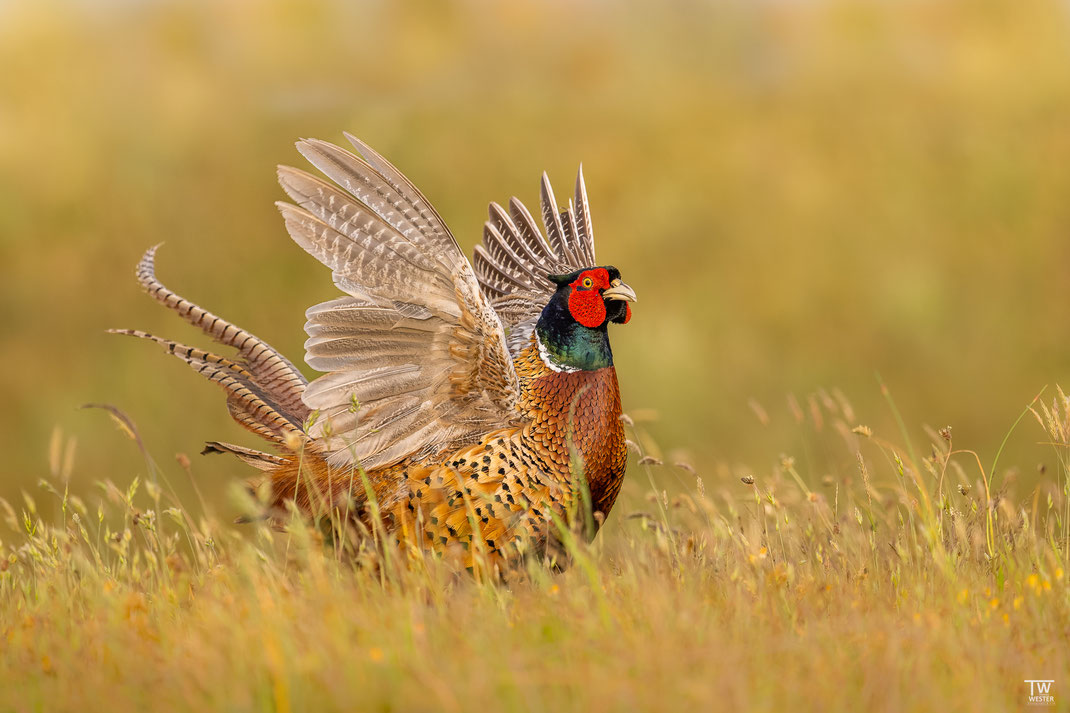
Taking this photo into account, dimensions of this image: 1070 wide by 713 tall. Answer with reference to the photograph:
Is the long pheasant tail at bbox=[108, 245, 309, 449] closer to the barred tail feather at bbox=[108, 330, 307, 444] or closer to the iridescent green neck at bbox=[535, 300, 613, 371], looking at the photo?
the barred tail feather at bbox=[108, 330, 307, 444]

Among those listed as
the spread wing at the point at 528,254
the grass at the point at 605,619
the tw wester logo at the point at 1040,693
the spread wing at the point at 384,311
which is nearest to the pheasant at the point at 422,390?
the spread wing at the point at 384,311

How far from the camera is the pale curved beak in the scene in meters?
4.35

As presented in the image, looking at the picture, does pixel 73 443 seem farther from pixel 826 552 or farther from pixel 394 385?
pixel 826 552

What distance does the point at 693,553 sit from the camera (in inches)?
152

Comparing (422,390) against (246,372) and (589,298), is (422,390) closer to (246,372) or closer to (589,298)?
(589,298)

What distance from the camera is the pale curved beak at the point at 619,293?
4351mm

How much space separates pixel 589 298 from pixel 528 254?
1.32 m

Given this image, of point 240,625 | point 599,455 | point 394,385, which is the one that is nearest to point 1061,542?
point 599,455

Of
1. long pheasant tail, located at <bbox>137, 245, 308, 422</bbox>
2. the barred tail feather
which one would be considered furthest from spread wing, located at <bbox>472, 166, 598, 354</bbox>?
the barred tail feather

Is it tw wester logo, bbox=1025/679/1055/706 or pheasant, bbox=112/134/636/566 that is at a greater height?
pheasant, bbox=112/134/636/566

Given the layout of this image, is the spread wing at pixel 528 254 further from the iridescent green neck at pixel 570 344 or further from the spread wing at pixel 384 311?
the spread wing at pixel 384 311

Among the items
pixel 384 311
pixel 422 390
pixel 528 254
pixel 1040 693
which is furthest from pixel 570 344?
pixel 1040 693

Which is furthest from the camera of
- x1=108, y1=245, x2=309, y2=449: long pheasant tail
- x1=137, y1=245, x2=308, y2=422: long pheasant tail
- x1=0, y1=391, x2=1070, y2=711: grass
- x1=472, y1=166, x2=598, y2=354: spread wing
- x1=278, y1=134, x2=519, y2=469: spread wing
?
x1=472, y1=166, x2=598, y2=354: spread wing

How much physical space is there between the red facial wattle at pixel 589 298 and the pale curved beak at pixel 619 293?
28mm
